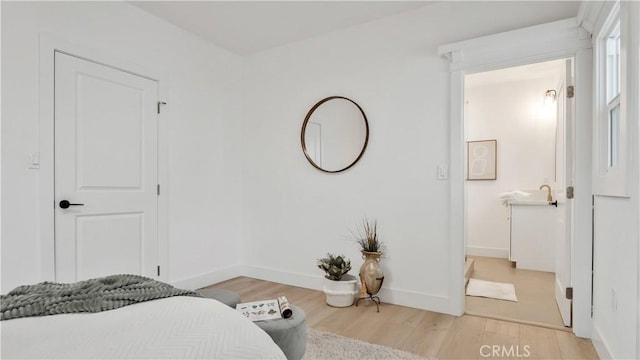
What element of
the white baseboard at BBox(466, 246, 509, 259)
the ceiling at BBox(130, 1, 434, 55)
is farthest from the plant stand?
the white baseboard at BBox(466, 246, 509, 259)

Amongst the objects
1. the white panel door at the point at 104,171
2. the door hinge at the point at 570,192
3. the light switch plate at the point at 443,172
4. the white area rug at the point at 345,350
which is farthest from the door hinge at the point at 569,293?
the white panel door at the point at 104,171

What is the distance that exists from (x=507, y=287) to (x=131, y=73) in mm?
4027

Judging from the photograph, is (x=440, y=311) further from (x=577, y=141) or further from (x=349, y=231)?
(x=577, y=141)

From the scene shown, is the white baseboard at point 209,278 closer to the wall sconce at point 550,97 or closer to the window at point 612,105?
the window at point 612,105

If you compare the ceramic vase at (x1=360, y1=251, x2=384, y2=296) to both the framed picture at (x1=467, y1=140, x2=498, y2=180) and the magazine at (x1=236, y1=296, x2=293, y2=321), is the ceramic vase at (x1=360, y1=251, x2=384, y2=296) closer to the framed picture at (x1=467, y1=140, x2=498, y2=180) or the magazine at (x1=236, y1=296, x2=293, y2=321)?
the magazine at (x1=236, y1=296, x2=293, y2=321)

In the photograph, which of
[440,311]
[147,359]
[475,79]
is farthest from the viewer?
[475,79]

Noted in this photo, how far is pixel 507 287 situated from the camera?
3436 mm

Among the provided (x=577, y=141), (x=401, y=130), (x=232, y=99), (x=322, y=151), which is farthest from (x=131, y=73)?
(x=577, y=141)

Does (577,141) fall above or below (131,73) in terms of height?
below

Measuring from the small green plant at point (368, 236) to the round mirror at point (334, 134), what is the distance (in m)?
0.57

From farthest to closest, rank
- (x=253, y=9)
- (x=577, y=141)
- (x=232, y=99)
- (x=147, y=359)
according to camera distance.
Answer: (x=232, y=99), (x=253, y=9), (x=577, y=141), (x=147, y=359)

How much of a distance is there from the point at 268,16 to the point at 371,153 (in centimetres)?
153

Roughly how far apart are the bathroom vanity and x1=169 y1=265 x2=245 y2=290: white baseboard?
11.1 ft

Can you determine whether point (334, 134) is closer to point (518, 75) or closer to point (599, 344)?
point (599, 344)
